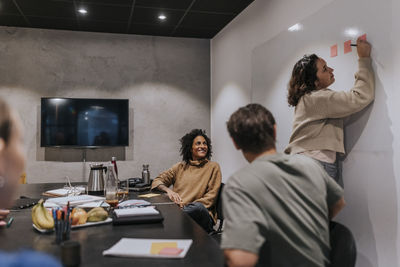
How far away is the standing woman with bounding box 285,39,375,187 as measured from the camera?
211cm

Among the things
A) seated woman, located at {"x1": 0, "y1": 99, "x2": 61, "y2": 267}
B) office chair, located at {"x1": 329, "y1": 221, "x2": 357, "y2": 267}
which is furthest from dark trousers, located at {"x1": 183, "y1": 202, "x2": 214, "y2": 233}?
seated woman, located at {"x1": 0, "y1": 99, "x2": 61, "y2": 267}

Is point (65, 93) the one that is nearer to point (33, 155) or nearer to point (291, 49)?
point (33, 155)

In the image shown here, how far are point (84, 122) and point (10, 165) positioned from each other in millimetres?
4647

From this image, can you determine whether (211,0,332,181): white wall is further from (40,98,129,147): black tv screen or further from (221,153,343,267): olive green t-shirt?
(221,153,343,267): olive green t-shirt

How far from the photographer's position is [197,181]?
310 centimetres

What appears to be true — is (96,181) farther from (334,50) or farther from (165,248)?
(334,50)

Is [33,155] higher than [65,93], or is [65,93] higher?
[65,93]

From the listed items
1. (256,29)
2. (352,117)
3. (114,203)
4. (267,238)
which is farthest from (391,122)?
(256,29)

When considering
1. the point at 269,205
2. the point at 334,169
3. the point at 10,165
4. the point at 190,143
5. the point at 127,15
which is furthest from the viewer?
the point at 127,15

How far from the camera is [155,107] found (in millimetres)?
5316

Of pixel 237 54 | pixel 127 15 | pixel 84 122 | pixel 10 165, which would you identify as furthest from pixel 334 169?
pixel 84 122

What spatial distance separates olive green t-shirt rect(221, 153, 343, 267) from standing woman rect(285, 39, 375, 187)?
1.00 m

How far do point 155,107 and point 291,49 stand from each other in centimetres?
269

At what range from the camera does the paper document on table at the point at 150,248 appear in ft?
4.29
